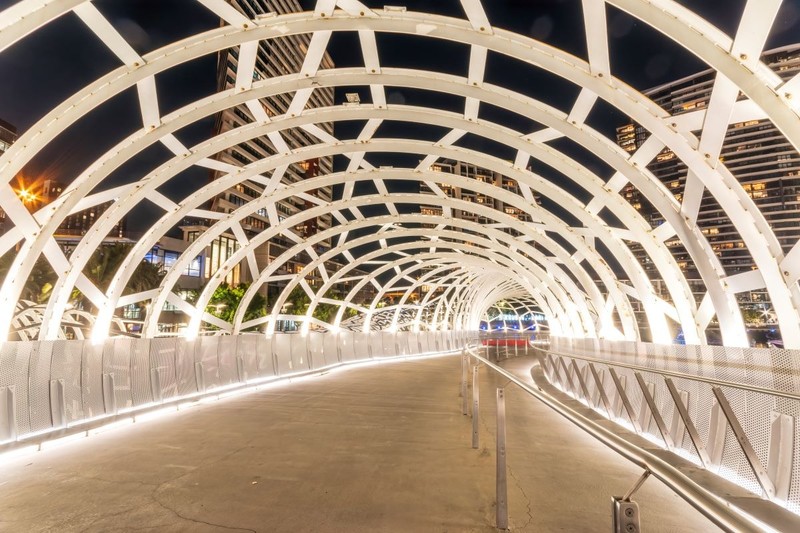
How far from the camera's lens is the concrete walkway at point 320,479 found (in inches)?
171

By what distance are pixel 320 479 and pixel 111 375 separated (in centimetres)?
629

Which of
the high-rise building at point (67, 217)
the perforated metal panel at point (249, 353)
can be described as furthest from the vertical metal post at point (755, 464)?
the high-rise building at point (67, 217)

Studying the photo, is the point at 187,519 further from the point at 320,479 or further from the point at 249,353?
the point at 249,353

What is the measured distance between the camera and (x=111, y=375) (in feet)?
30.5

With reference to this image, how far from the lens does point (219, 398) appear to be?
1227cm

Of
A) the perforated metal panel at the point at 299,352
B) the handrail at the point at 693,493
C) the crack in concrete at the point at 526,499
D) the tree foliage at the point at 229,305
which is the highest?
the tree foliage at the point at 229,305

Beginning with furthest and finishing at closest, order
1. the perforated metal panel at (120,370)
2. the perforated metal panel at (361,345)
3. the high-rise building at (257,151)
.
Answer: the high-rise building at (257,151), the perforated metal panel at (361,345), the perforated metal panel at (120,370)

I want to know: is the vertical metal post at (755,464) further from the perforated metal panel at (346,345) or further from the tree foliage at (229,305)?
the tree foliage at (229,305)

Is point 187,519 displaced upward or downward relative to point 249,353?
downward

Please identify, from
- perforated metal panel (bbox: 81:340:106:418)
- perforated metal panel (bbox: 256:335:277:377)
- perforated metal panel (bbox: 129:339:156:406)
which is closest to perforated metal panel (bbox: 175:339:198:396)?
perforated metal panel (bbox: 129:339:156:406)

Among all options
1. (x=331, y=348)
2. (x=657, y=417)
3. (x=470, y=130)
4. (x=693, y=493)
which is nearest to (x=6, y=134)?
(x=331, y=348)

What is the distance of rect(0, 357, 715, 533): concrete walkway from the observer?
4.33 meters

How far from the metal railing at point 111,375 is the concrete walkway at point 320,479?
34.0 inches

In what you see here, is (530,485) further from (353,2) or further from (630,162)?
(353,2)
